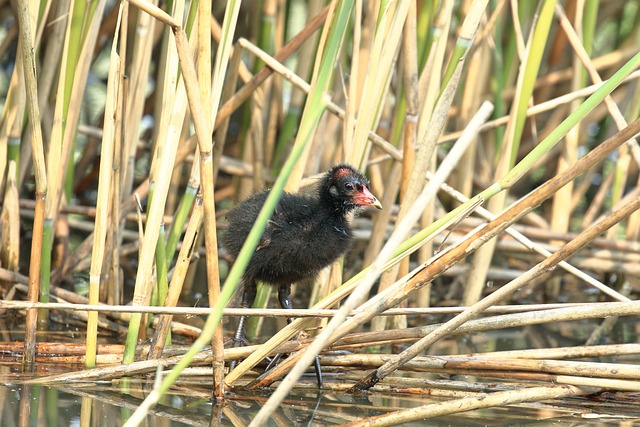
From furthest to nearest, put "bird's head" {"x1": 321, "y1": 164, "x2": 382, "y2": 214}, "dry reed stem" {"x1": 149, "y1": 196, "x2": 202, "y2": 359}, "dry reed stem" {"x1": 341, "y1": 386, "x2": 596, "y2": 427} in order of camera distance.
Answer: "bird's head" {"x1": 321, "y1": 164, "x2": 382, "y2": 214} < "dry reed stem" {"x1": 149, "y1": 196, "x2": 202, "y2": 359} < "dry reed stem" {"x1": 341, "y1": 386, "x2": 596, "y2": 427}

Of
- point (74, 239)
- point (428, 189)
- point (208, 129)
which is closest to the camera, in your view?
point (428, 189)

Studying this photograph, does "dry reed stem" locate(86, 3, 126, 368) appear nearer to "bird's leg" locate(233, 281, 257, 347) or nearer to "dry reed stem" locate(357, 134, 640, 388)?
"bird's leg" locate(233, 281, 257, 347)

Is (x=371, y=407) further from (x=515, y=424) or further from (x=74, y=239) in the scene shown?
(x=74, y=239)

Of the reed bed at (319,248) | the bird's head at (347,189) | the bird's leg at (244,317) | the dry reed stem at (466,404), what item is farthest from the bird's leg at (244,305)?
the dry reed stem at (466,404)

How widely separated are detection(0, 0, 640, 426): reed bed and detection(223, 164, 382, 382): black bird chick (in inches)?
5.3

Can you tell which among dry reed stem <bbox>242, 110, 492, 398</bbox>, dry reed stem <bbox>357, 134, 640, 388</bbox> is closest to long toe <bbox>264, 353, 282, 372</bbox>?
dry reed stem <bbox>357, 134, 640, 388</bbox>

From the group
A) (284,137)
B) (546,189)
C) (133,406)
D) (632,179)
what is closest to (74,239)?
(284,137)

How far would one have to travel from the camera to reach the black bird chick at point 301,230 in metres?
3.29

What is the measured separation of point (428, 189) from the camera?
6.98 feet

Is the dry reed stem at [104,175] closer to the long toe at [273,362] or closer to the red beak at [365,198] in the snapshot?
the long toe at [273,362]

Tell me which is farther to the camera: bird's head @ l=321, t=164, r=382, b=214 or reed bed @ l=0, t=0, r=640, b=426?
bird's head @ l=321, t=164, r=382, b=214

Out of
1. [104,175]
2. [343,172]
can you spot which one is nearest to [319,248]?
[343,172]

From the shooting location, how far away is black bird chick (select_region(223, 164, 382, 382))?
329 centimetres

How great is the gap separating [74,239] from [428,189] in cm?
368
